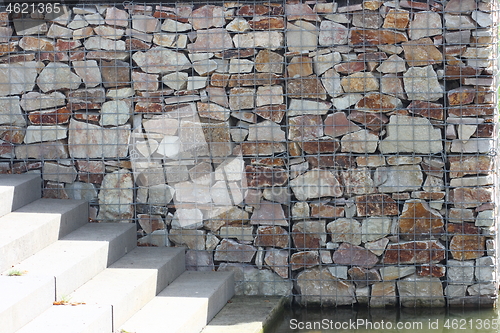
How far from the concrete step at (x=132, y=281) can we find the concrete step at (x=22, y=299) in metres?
0.19

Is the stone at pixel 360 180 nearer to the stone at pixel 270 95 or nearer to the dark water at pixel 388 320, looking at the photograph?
the stone at pixel 270 95

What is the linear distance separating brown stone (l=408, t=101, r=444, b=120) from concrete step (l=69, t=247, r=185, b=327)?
5.93 feet

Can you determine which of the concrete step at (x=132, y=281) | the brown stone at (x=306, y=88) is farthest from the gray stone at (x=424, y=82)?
the concrete step at (x=132, y=281)

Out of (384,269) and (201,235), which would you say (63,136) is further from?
(384,269)

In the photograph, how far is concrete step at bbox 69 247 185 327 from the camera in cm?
320

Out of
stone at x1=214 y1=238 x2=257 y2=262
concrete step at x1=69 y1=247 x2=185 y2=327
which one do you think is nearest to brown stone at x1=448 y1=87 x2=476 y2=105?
stone at x1=214 y1=238 x2=257 y2=262

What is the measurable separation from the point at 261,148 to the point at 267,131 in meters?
0.12

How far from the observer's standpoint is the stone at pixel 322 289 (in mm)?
4203

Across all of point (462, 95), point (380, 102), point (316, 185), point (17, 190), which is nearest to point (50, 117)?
point (17, 190)

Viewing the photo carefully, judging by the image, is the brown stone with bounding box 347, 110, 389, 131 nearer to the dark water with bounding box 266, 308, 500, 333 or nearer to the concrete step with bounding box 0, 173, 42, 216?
the dark water with bounding box 266, 308, 500, 333

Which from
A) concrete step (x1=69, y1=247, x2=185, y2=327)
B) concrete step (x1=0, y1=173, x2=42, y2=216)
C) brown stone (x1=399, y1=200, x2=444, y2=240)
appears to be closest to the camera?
concrete step (x1=69, y1=247, x2=185, y2=327)

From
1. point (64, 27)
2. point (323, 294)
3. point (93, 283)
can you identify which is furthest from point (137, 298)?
point (64, 27)

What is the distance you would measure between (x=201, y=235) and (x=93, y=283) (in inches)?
39.1

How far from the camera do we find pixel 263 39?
4.09 m
